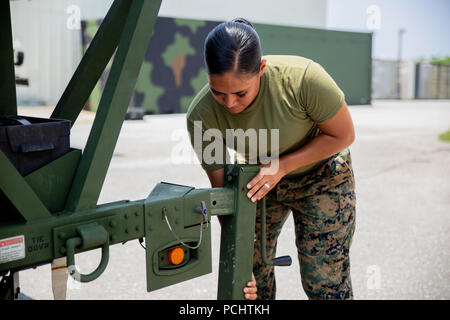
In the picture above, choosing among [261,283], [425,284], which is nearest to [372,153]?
[425,284]

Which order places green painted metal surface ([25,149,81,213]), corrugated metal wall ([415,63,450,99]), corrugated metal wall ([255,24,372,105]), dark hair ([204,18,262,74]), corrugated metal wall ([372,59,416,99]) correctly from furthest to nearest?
corrugated metal wall ([415,63,450,99])
corrugated metal wall ([372,59,416,99])
corrugated metal wall ([255,24,372,105])
dark hair ([204,18,262,74])
green painted metal surface ([25,149,81,213])

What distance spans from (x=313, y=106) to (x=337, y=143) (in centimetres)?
20

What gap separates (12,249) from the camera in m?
1.39

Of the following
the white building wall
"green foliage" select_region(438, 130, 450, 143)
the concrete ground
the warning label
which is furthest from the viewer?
the white building wall

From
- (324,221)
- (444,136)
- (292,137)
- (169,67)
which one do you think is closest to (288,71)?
(292,137)

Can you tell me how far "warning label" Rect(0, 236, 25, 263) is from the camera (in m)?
1.37

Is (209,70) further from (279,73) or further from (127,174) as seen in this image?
(127,174)

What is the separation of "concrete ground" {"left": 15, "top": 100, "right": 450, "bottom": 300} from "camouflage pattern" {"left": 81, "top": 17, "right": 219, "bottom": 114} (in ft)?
16.1

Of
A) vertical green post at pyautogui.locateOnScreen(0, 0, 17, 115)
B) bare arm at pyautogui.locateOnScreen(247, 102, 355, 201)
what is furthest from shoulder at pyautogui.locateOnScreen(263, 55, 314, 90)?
vertical green post at pyautogui.locateOnScreen(0, 0, 17, 115)

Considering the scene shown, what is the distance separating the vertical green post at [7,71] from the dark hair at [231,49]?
2.50 ft

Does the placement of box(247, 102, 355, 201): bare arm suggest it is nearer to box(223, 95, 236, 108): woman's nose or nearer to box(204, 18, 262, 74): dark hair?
box(223, 95, 236, 108): woman's nose

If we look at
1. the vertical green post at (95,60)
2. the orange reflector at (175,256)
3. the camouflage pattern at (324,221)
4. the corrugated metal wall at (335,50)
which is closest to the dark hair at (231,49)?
the vertical green post at (95,60)

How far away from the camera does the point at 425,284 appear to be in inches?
136

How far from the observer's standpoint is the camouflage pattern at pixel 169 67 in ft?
48.4
